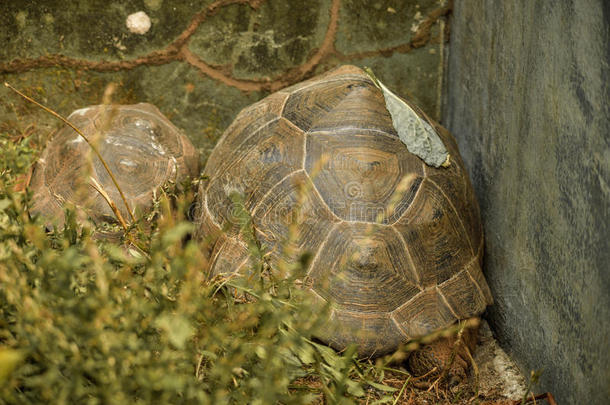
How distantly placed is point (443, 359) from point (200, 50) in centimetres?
206

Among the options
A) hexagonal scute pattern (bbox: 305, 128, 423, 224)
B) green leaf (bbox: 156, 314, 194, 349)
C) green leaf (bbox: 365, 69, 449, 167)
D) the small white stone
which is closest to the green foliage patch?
green leaf (bbox: 156, 314, 194, 349)

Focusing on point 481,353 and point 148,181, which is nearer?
point 481,353

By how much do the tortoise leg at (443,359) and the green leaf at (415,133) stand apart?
2.54 ft

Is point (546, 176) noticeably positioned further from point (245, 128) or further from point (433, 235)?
point (245, 128)

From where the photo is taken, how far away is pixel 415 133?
9.45 ft

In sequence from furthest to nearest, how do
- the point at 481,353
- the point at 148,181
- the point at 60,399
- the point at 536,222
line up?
the point at 148,181, the point at 481,353, the point at 536,222, the point at 60,399

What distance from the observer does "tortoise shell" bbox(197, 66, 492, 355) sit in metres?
2.60

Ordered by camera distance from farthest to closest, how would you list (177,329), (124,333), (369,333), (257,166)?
(257,166), (369,333), (124,333), (177,329)

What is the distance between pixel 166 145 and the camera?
3283 millimetres

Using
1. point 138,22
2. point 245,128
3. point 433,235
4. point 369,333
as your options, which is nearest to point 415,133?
point 433,235

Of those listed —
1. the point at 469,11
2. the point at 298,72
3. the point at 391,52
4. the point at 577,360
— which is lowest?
the point at 577,360

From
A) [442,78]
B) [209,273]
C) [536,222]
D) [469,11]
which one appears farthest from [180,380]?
[442,78]

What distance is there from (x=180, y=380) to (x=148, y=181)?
2057mm

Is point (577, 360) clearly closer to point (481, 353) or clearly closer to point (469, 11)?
point (481, 353)
